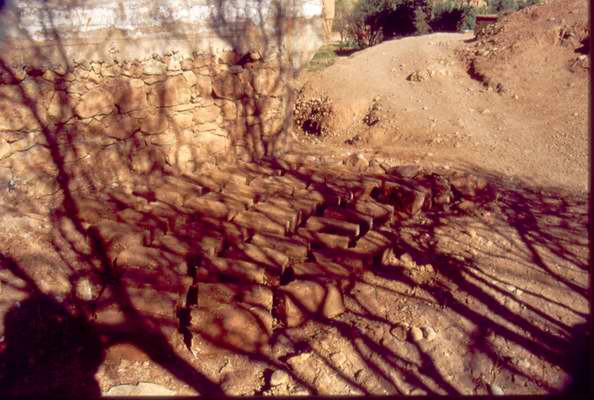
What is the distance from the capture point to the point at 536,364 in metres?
2.56

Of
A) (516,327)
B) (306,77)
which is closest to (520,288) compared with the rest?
(516,327)

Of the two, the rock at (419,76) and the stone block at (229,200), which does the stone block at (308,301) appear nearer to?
the stone block at (229,200)

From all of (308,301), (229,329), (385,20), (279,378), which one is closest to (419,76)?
(308,301)

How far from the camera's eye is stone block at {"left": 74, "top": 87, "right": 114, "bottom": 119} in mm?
3768

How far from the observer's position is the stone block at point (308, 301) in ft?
9.38

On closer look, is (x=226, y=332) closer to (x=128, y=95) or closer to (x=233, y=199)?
(x=233, y=199)

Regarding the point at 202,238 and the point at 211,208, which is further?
the point at 211,208

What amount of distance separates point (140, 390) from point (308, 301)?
111 cm

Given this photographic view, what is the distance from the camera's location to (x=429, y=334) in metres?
2.75

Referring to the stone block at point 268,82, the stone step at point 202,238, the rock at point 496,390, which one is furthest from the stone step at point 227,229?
the stone block at point 268,82

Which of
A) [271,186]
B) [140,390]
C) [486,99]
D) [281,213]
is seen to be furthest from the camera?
[486,99]

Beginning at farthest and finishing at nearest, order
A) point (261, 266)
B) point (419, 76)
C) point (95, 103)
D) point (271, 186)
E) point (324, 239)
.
A: point (419, 76) < point (271, 186) < point (95, 103) < point (324, 239) < point (261, 266)

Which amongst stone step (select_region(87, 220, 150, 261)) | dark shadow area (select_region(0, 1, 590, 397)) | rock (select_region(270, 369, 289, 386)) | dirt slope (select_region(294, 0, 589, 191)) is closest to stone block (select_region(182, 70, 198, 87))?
dark shadow area (select_region(0, 1, 590, 397))

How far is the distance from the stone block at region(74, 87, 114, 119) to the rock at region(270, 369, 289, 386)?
2.75 metres
